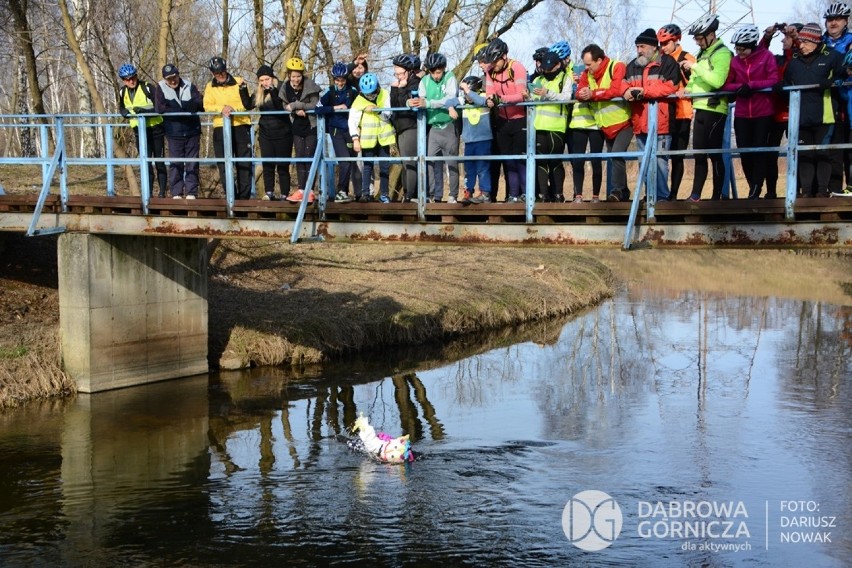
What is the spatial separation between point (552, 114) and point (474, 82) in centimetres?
117

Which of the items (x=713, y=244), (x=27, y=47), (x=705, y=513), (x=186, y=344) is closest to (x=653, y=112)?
(x=713, y=244)

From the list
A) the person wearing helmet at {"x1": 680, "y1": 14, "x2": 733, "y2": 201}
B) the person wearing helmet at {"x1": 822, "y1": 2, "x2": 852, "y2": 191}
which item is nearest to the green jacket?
the person wearing helmet at {"x1": 680, "y1": 14, "x2": 733, "y2": 201}

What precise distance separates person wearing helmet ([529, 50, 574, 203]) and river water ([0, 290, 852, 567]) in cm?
333

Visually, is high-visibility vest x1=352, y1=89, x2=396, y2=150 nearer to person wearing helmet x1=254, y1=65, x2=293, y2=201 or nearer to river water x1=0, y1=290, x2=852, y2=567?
person wearing helmet x1=254, y1=65, x2=293, y2=201

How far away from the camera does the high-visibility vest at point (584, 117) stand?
11480mm

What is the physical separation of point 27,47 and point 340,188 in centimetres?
1528

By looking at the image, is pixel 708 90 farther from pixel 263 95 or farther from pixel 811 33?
pixel 263 95

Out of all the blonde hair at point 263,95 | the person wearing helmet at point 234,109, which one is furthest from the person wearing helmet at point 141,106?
the blonde hair at point 263,95

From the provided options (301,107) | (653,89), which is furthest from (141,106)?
(653,89)

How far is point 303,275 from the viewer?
22406 mm

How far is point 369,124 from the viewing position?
12.9 m

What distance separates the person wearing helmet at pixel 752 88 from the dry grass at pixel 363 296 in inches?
342

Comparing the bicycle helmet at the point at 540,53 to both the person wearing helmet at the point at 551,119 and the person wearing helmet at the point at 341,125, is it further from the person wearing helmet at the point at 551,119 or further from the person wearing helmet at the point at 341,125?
the person wearing helmet at the point at 341,125

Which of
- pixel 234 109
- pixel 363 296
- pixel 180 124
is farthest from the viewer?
pixel 363 296
